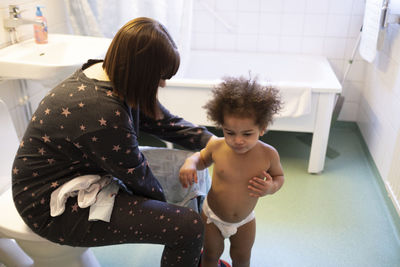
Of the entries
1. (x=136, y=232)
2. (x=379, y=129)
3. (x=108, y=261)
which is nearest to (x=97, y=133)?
(x=136, y=232)

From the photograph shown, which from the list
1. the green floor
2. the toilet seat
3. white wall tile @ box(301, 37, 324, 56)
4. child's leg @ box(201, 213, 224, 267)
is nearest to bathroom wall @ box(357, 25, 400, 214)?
the green floor

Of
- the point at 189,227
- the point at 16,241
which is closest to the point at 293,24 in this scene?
the point at 189,227

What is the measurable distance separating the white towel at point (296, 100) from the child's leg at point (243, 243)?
935mm

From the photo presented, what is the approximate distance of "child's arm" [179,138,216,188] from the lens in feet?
4.10

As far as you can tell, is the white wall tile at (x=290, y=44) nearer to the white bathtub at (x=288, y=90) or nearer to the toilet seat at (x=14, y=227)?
the white bathtub at (x=288, y=90)

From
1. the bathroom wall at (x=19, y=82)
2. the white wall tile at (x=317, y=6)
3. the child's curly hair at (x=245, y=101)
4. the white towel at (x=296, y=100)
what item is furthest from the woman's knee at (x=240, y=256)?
the white wall tile at (x=317, y=6)

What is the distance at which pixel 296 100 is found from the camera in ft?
7.08

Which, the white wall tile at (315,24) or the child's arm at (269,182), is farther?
the white wall tile at (315,24)

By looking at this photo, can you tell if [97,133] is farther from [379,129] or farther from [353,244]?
[379,129]

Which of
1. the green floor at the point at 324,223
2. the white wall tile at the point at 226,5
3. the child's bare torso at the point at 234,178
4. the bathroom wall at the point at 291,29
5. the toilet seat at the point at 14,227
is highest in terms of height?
the white wall tile at the point at 226,5

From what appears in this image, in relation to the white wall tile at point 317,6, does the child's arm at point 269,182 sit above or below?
below

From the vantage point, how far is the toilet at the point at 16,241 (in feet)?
3.95

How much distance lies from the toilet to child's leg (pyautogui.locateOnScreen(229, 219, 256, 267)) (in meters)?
0.51

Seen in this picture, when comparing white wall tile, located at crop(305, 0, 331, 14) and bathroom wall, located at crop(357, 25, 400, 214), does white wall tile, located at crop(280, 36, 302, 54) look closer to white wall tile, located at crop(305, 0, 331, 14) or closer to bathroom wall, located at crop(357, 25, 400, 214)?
white wall tile, located at crop(305, 0, 331, 14)
